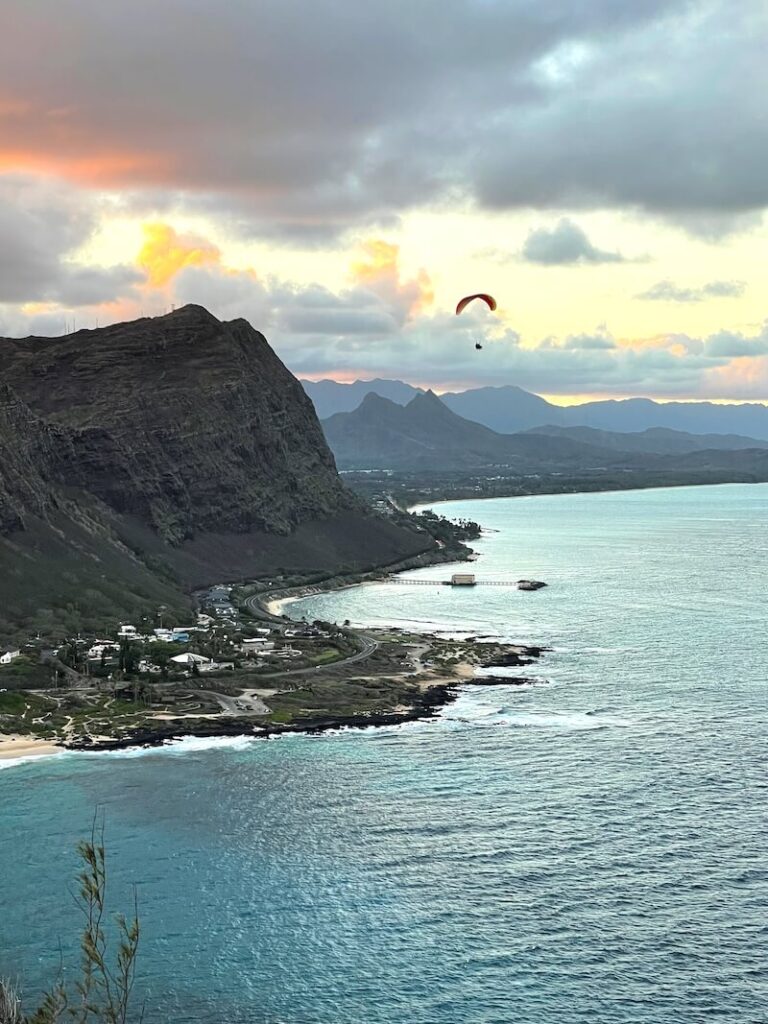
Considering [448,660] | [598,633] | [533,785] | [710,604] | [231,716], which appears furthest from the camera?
[710,604]

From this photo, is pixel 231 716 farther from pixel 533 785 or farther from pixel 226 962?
pixel 226 962

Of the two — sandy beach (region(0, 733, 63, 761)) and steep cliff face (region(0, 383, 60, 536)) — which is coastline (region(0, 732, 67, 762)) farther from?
steep cliff face (region(0, 383, 60, 536))

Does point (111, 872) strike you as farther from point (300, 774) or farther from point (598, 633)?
point (598, 633)

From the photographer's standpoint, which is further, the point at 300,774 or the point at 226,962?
the point at 300,774

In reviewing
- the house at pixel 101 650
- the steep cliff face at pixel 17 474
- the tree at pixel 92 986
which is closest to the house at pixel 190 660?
the house at pixel 101 650

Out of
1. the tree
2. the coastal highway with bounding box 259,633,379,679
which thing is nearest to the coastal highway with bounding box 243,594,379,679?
the coastal highway with bounding box 259,633,379,679

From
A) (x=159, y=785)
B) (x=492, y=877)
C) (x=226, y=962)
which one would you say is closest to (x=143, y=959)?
(x=226, y=962)

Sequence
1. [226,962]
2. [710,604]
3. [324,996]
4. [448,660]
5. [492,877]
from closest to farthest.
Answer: [324,996]
[226,962]
[492,877]
[448,660]
[710,604]

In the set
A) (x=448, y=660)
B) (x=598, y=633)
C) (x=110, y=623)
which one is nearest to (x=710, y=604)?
(x=598, y=633)
